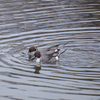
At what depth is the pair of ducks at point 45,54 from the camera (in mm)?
12594

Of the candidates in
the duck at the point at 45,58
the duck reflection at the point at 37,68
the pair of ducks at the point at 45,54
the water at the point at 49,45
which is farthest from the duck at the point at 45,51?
the duck reflection at the point at 37,68

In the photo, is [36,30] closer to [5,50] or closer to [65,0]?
[5,50]

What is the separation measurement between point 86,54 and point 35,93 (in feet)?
13.3

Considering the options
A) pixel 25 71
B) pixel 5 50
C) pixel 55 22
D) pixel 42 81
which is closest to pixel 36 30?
pixel 55 22

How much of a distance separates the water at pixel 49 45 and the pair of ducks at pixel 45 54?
298 millimetres

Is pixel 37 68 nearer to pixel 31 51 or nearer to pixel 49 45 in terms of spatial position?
pixel 31 51

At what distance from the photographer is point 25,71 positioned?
11.3 metres

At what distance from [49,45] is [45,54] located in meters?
1.30

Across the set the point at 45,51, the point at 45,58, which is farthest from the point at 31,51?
the point at 45,58

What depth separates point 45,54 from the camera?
1290 cm

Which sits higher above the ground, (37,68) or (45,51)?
(45,51)

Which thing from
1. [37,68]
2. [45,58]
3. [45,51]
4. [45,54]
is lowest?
[37,68]

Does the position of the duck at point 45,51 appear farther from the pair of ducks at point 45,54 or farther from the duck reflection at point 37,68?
the duck reflection at point 37,68

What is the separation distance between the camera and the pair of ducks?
12.6 m
